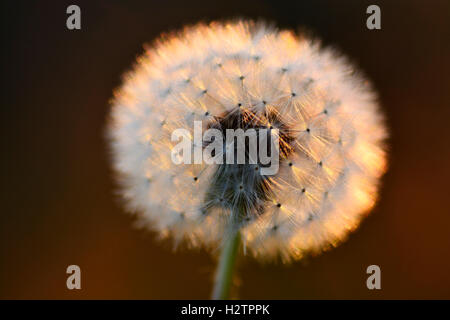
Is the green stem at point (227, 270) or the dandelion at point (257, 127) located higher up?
the dandelion at point (257, 127)

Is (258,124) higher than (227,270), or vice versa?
(258,124)

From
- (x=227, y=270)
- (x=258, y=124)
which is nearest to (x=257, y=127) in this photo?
(x=258, y=124)

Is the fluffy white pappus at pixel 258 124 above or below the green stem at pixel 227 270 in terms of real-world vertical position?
above

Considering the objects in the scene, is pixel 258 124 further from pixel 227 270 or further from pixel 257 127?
pixel 227 270

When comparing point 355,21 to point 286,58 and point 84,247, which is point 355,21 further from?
point 84,247

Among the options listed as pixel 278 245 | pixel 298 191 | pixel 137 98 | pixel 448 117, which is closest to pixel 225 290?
pixel 278 245
